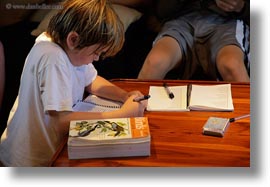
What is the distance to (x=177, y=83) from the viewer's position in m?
1.22

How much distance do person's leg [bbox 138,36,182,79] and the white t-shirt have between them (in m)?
0.24

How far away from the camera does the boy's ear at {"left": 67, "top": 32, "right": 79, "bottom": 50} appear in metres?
1.01

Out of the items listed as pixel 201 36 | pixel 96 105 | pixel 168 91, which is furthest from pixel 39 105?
pixel 201 36

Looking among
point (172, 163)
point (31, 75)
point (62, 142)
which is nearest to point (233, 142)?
point (172, 163)

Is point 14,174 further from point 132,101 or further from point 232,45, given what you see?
point 232,45

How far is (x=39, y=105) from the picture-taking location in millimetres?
1045

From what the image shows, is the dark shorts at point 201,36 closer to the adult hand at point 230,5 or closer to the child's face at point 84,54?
the adult hand at point 230,5

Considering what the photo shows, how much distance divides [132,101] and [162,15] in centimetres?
27

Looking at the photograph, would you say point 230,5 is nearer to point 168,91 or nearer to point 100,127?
point 168,91

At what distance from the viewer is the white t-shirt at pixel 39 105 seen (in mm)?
986

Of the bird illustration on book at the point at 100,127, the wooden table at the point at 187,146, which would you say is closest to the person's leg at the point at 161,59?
the wooden table at the point at 187,146

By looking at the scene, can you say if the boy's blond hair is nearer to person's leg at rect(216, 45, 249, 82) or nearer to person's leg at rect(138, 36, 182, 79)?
person's leg at rect(138, 36, 182, 79)

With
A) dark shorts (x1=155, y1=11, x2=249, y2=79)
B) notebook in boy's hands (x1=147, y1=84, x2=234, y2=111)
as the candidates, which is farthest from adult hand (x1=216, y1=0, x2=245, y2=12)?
notebook in boy's hands (x1=147, y1=84, x2=234, y2=111)

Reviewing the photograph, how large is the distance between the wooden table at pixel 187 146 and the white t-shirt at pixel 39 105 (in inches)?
4.4
